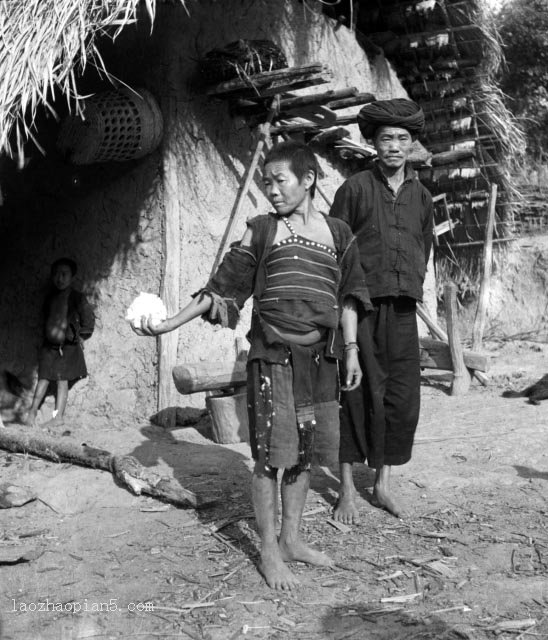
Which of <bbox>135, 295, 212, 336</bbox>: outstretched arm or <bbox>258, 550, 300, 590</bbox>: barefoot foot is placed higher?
<bbox>135, 295, 212, 336</bbox>: outstretched arm

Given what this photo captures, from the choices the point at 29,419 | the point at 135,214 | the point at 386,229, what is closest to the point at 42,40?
the point at 135,214

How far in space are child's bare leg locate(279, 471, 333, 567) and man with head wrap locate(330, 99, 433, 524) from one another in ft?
1.84

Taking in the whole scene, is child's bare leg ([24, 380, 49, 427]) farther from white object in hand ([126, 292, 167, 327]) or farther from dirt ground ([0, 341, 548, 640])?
white object in hand ([126, 292, 167, 327])

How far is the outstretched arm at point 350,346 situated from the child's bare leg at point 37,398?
3609 millimetres

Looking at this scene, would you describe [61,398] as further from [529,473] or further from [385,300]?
[529,473]

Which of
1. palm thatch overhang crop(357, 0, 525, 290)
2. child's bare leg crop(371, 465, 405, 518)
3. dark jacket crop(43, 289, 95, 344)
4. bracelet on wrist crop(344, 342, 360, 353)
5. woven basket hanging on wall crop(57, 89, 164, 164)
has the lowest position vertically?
child's bare leg crop(371, 465, 405, 518)

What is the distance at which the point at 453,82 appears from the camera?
27.0ft

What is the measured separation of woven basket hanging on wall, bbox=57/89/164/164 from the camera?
5414 mm

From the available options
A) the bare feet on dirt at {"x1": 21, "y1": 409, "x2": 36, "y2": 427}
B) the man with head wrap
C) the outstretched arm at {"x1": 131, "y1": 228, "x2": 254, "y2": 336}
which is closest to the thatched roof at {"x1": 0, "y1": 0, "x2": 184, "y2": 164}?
the man with head wrap

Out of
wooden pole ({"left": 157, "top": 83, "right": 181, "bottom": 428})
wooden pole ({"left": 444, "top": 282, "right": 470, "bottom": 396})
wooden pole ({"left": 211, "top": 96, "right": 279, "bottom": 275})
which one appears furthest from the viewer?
wooden pole ({"left": 444, "top": 282, "right": 470, "bottom": 396})

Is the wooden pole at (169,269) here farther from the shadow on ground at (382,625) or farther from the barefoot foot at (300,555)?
the shadow on ground at (382,625)

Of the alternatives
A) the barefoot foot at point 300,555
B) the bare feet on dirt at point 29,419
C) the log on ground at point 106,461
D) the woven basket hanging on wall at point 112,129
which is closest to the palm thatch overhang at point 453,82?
the woven basket hanging on wall at point 112,129

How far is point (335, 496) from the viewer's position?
4.13 m

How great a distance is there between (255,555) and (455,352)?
4145 millimetres
